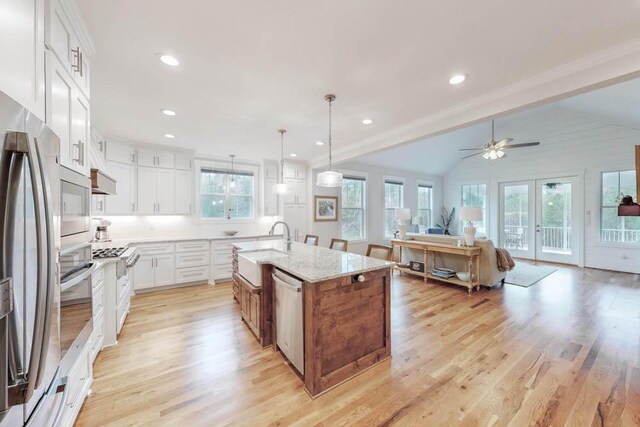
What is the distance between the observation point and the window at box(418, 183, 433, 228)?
8.73 metres

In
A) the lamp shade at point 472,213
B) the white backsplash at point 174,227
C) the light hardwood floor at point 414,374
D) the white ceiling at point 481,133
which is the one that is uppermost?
the white ceiling at point 481,133

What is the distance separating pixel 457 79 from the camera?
2504mm

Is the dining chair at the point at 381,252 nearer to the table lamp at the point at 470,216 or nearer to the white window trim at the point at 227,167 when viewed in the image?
the table lamp at the point at 470,216

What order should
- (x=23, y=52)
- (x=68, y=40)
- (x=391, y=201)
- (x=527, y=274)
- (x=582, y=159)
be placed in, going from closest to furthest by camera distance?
1. (x=23, y=52)
2. (x=68, y=40)
3. (x=527, y=274)
4. (x=582, y=159)
5. (x=391, y=201)

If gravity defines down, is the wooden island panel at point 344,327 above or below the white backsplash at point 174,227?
below

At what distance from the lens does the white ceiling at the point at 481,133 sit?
4.26m

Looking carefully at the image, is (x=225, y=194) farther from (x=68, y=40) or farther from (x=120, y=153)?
(x=68, y=40)

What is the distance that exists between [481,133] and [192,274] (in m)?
8.24

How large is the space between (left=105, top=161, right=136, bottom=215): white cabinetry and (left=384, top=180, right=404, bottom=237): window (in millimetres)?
6126

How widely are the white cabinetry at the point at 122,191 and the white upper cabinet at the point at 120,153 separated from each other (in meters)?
0.03

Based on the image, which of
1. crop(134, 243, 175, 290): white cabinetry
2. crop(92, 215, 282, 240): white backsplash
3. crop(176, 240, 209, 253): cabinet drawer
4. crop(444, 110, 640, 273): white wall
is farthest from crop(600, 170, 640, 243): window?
crop(134, 243, 175, 290): white cabinetry

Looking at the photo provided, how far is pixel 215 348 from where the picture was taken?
8.63 feet

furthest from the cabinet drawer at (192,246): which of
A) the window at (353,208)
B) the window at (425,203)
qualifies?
the window at (425,203)

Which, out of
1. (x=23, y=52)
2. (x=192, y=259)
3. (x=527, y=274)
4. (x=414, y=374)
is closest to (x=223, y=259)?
(x=192, y=259)
